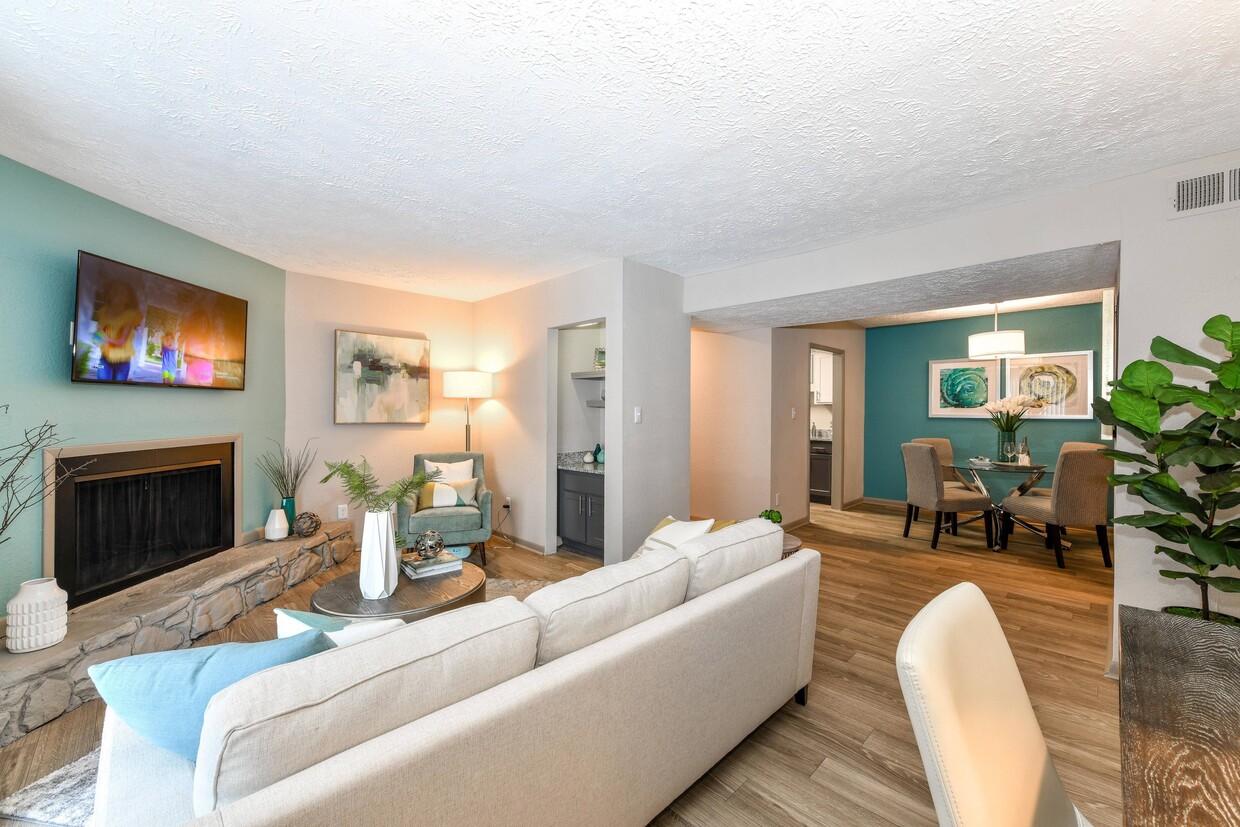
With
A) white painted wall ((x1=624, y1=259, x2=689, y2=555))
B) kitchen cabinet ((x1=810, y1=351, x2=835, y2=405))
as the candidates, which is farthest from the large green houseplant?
kitchen cabinet ((x1=810, y1=351, x2=835, y2=405))

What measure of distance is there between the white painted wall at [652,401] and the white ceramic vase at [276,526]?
2439 millimetres

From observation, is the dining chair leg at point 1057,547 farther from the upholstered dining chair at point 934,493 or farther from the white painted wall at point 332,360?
the white painted wall at point 332,360

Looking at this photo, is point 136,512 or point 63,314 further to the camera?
point 136,512

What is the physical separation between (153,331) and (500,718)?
10.7ft

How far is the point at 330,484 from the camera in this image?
4461 mm

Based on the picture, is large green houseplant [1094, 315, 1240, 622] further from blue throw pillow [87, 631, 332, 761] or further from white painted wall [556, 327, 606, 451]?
white painted wall [556, 327, 606, 451]

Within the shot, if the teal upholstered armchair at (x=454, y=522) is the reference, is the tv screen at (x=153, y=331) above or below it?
above

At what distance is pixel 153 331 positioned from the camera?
2998 mm

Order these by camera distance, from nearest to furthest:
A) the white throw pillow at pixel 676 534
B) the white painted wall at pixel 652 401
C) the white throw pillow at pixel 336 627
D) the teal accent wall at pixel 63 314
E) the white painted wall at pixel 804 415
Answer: the white throw pillow at pixel 336 627, the teal accent wall at pixel 63 314, the white throw pillow at pixel 676 534, the white painted wall at pixel 652 401, the white painted wall at pixel 804 415

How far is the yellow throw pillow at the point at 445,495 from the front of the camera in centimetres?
422

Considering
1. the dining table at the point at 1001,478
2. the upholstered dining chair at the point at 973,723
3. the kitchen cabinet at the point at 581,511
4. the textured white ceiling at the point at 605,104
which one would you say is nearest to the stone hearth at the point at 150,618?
the kitchen cabinet at the point at 581,511

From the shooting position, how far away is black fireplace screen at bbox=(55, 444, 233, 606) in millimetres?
2617

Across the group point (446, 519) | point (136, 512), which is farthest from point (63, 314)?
point (446, 519)

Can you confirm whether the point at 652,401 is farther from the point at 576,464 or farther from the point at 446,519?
the point at 446,519
